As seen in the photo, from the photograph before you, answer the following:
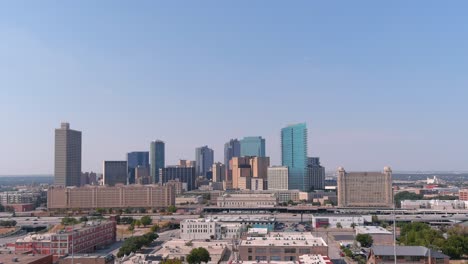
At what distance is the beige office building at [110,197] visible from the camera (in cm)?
7506

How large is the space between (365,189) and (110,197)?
34879 mm

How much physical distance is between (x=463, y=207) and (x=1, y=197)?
67.8 m

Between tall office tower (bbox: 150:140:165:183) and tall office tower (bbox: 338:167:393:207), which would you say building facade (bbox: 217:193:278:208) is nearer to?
tall office tower (bbox: 338:167:393:207)

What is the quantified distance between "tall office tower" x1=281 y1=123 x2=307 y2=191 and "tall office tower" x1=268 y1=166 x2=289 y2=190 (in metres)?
1.72

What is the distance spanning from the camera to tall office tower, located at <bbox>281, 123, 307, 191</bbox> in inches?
3868

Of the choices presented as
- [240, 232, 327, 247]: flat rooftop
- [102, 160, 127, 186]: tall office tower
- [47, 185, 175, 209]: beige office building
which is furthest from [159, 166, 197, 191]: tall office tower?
[240, 232, 327, 247]: flat rooftop

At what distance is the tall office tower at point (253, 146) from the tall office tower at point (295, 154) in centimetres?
5142

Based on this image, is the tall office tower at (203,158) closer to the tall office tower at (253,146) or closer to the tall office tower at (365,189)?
the tall office tower at (253,146)

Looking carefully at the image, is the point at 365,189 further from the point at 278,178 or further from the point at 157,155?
the point at 157,155

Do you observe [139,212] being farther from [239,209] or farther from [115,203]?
[239,209]

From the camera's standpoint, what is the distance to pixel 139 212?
68.6 metres

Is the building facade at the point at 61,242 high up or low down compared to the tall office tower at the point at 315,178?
down

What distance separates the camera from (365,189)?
73.6 m

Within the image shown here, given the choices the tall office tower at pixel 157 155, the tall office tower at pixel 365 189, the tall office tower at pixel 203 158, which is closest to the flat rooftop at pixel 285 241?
the tall office tower at pixel 365 189
